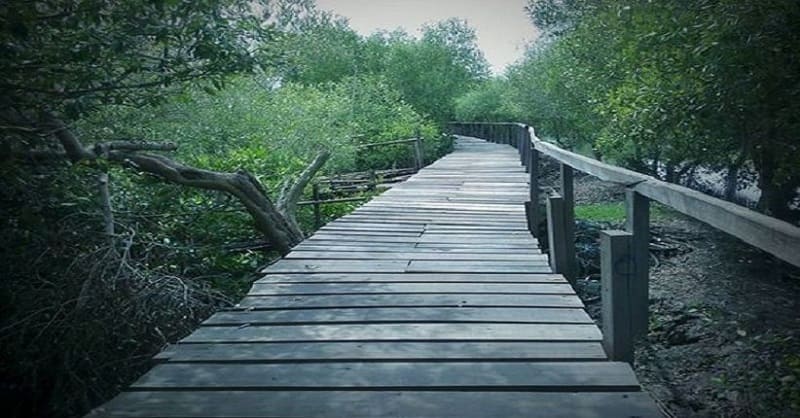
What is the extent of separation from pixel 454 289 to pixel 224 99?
1084cm

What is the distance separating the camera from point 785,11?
5734 mm

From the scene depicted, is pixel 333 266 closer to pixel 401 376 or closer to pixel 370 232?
pixel 370 232

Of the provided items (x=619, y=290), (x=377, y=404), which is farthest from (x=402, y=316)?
(x=619, y=290)

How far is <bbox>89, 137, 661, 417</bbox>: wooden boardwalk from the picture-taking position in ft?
7.88

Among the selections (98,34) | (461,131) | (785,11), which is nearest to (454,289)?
(98,34)

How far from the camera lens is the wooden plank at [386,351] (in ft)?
9.37

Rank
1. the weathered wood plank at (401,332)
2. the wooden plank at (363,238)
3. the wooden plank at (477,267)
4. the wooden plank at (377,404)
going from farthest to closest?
the wooden plank at (363,238) < the wooden plank at (477,267) < the weathered wood plank at (401,332) < the wooden plank at (377,404)

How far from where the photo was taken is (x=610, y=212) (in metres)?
14.7

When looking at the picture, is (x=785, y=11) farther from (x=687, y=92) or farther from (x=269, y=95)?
(x=269, y=95)

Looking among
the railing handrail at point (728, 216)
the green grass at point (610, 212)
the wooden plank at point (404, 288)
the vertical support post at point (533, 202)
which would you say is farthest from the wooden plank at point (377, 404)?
the green grass at point (610, 212)

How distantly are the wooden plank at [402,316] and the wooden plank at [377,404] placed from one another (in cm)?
92

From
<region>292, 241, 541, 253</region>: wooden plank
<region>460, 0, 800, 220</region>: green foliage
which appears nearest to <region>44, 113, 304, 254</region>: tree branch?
<region>292, 241, 541, 253</region>: wooden plank

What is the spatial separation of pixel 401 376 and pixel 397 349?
1.09 ft

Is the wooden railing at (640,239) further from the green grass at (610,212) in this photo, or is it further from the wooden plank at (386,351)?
the green grass at (610,212)
